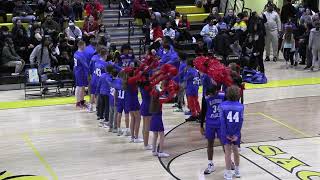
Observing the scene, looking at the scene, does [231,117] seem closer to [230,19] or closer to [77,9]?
[230,19]

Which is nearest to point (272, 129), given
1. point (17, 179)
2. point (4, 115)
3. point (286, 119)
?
point (286, 119)

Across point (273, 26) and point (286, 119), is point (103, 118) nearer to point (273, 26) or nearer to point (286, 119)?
point (286, 119)

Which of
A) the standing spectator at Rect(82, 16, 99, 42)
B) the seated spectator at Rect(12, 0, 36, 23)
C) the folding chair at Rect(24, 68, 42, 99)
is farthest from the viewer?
the seated spectator at Rect(12, 0, 36, 23)

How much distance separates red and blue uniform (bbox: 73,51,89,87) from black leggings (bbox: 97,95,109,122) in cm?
121

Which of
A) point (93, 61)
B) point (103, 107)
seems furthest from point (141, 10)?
point (103, 107)

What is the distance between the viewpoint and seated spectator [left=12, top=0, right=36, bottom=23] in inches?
749

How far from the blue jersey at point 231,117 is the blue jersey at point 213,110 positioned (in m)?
0.54

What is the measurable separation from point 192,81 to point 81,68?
2.87m

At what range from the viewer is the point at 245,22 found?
797 inches

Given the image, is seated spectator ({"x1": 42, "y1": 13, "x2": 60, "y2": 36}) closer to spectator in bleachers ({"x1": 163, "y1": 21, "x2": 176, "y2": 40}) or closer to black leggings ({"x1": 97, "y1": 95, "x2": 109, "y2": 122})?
spectator in bleachers ({"x1": 163, "y1": 21, "x2": 176, "y2": 40})

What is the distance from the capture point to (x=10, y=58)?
55.5 feet

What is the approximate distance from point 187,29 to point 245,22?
204cm

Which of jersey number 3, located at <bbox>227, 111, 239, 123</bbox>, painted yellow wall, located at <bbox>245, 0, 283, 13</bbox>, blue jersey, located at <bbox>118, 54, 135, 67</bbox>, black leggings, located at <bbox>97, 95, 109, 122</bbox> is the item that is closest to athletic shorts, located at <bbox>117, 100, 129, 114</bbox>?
blue jersey, located at <bbox>118, 54, 135, 67</bbox>

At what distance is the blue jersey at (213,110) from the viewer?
941 cm
